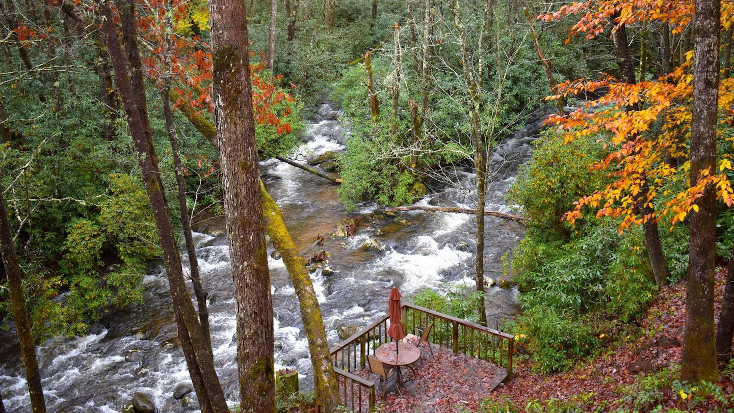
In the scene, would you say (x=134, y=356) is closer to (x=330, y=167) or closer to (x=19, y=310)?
(x=19, y=310)

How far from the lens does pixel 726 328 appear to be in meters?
5.77

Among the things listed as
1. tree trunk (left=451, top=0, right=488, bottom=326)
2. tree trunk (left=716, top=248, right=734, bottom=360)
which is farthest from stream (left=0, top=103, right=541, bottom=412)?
tree trunk (left=716, top=248, right=734, bottom=360)

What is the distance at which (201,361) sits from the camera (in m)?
7.09

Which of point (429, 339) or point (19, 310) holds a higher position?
point (19, 310)

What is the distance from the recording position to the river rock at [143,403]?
9711 mm

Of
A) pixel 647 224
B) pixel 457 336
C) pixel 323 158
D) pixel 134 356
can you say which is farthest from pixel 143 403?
pixel 323 158

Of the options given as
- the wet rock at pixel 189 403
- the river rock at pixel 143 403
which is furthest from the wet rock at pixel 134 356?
the wet rock at pixel 189 403

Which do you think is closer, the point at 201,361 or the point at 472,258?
the point at 201,361

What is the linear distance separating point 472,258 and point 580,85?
828 cm

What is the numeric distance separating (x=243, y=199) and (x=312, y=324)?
110 inches

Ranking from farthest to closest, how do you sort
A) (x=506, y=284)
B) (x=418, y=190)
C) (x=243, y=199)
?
(x=418, y=190)
(x=506, y=284)
(x=243, y=199)

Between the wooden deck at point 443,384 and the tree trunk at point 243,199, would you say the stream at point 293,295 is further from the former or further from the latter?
the tree trunk at point 243,199

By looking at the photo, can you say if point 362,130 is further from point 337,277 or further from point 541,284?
point 541,284

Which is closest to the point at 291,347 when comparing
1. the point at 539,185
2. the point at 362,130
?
the point at 539,185
